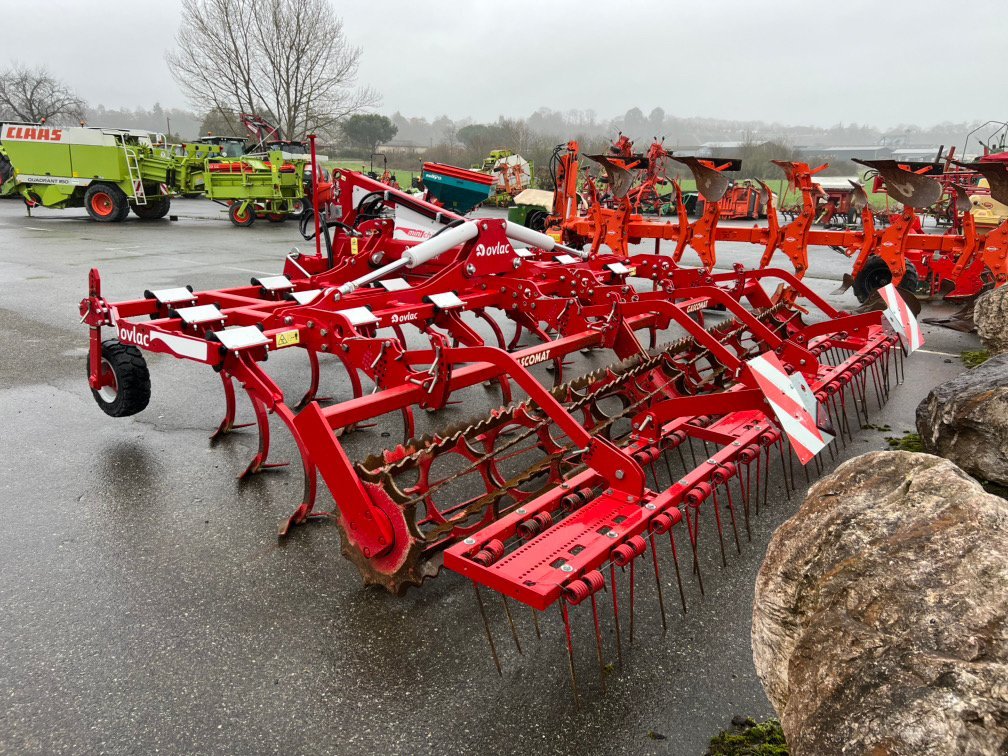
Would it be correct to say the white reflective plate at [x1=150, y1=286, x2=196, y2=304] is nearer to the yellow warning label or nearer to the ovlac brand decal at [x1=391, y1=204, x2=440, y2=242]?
the yellow warning label

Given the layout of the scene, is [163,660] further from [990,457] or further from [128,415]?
[990,457]

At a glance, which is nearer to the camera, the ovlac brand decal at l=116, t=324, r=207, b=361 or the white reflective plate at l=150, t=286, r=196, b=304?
the ovlac brand decal at l=116, t=324, r=207, b=361

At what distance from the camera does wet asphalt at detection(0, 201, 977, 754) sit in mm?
2242

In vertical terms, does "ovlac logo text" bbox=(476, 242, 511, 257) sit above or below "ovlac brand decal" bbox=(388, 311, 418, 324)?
above

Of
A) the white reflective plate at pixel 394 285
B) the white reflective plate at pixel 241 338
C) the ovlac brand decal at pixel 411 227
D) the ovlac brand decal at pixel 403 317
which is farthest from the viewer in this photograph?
the ovlac brand decal at pixel 411 227

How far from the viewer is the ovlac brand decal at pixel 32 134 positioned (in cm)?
1688

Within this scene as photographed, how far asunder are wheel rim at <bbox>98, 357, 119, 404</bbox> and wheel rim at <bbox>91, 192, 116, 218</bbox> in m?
15.7

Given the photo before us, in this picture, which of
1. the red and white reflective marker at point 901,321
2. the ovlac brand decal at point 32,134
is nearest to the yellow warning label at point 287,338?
the red and white reflective marker at point 901,321

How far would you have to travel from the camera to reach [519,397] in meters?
5.56

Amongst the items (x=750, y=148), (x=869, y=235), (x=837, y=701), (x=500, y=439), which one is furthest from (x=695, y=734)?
(x=750, y=148)

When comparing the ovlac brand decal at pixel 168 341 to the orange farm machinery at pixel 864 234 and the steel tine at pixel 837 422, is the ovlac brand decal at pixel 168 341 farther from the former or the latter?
the orange farm machinery at pixel 864 234

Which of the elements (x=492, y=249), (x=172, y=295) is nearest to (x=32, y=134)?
(x=172, y=295)

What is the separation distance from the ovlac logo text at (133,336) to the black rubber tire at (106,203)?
1609cm

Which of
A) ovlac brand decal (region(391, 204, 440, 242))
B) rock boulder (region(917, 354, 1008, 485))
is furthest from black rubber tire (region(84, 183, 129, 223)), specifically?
rock boulder (region(917, 354, 1008, 485))
